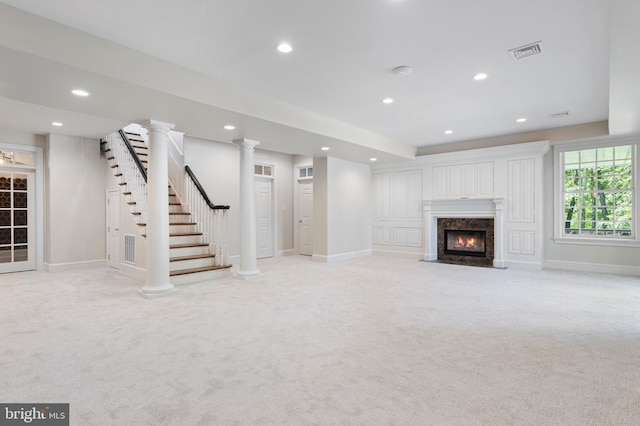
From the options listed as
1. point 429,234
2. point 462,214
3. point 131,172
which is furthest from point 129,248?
point 462,214

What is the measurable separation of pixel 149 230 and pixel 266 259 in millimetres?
3902

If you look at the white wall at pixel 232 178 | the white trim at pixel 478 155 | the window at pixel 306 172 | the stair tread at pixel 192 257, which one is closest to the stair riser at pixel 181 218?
the white wall at pixel 232 178

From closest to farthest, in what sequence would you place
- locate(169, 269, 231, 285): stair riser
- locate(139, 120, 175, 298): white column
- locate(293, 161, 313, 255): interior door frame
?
1. locate(139, 120, 175, 298): white column
2. locate(169, 269, 231, 285): stair riser
3. locate(293, 161, 313, 255): interior door frame

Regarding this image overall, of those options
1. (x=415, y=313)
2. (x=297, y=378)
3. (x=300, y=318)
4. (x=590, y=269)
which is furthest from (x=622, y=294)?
(x=297, y=378)

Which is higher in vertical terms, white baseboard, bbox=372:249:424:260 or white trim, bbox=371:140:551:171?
white trim, bbox=371:140:551:171

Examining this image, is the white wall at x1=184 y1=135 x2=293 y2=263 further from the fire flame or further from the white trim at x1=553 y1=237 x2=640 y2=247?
the white trim at x1=553 y1=237 x2=640 y2=247

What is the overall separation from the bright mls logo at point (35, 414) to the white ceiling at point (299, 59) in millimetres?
2610

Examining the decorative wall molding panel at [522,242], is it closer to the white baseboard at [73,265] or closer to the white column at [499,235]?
the white column at [499,235]

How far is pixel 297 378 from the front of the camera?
7.70 ft

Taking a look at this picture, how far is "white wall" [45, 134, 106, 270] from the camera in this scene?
6.64 meters

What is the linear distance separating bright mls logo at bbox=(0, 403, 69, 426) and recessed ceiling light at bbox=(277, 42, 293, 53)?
10.7 feet

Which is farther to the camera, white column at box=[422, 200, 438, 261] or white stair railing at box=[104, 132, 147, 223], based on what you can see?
white column at box=[422, 200, 438, 261]

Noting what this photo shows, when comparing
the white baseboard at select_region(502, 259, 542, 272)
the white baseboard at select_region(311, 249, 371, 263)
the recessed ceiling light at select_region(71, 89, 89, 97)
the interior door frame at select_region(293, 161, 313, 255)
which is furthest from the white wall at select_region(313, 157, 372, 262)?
the recessed ceiling light at select_region(71, 89, 89, 97)

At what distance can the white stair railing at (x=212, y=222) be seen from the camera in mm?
6039
